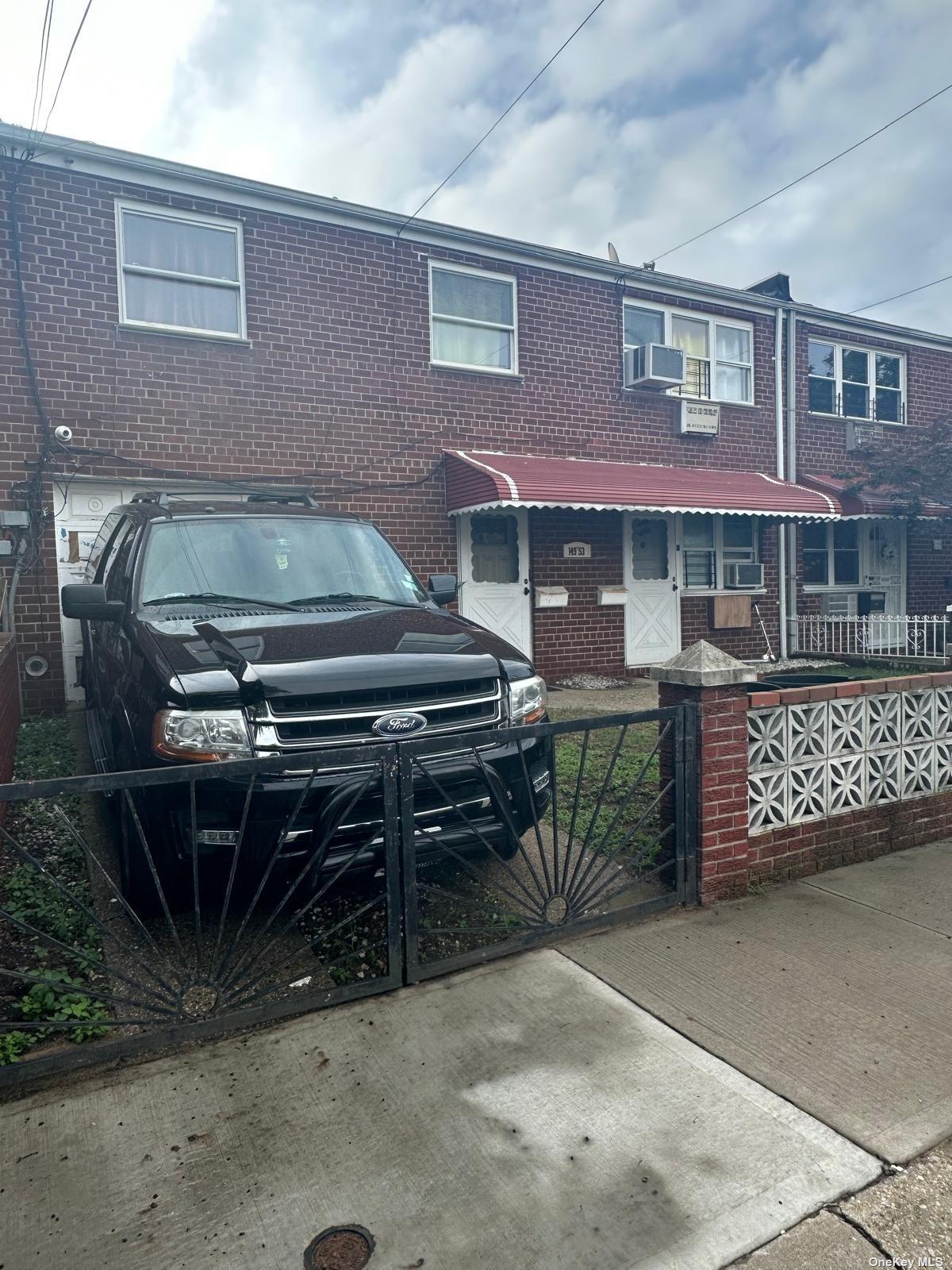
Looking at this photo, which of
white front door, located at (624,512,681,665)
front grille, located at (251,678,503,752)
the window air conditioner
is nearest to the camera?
front grille, located at (251,678,503,752)

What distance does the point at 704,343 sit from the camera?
1280cm

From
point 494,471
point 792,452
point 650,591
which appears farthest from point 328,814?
point 792,452

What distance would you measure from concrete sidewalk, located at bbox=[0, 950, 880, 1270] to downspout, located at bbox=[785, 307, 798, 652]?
37.3 ft

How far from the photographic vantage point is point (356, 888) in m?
4.05

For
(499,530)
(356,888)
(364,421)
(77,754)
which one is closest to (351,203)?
(364,421)

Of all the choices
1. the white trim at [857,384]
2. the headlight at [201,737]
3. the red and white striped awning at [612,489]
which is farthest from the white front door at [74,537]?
the white trim at [857,384]

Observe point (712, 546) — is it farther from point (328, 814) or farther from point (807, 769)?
point (328, 814)

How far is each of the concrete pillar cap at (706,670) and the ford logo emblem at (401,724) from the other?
137 centimetres

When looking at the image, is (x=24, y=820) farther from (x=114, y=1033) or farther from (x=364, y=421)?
(x=364, y=421)

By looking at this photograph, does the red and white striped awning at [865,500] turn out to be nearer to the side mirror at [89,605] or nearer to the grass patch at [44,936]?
the side mirror at [89,605]

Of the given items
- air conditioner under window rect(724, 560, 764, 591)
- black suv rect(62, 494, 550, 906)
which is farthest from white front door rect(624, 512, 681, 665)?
black suv rect(62, 494, 550, 906)

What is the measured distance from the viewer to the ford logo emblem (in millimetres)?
3451

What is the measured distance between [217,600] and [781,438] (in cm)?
1148

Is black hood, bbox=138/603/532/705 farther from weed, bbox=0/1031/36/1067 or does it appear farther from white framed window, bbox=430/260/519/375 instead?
white framed window, bbox=430/260/519/375
